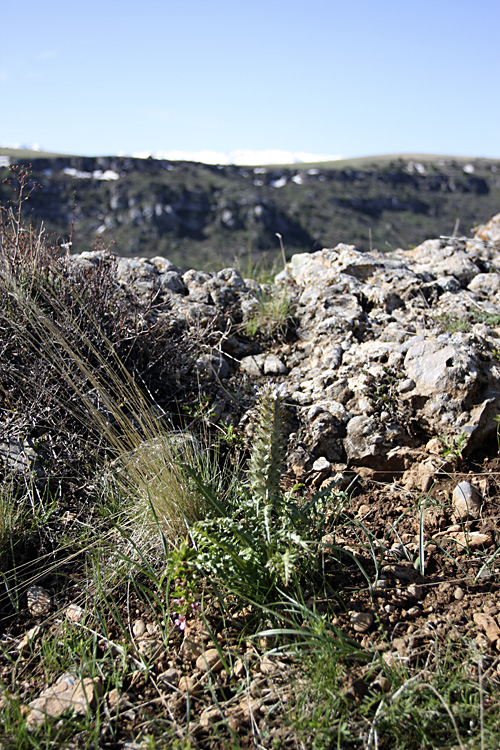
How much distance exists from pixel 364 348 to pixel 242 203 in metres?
40.7

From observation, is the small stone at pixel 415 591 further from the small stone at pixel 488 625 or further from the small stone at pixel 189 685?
the small stone at pixel 189 685

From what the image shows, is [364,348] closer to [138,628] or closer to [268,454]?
[268,454]

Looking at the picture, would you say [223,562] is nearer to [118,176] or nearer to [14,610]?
[14,610]

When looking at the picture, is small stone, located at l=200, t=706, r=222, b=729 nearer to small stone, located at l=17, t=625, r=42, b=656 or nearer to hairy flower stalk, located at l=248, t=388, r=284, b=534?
hairy flower stalk, located at l=248, t=388, r=284, b=534

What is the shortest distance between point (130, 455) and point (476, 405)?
1843 mm

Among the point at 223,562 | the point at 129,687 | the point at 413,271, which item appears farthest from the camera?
the point at 413,271

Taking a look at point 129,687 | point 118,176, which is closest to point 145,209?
point 118,176

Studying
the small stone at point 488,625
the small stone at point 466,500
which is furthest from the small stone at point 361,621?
the small stone at point 466,500

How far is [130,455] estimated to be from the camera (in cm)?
256

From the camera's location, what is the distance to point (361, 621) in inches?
72.1

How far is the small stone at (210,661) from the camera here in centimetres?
179

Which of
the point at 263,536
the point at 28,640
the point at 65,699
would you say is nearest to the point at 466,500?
the point at 263,536

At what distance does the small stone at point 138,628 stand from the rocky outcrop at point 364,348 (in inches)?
42.6

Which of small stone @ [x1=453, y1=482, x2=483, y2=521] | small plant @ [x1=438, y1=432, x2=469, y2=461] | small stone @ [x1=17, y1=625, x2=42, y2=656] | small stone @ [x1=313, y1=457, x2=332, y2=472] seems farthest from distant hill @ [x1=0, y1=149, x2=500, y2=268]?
small stone @ [x1=17, y1=625, x2=42, y2=656]
